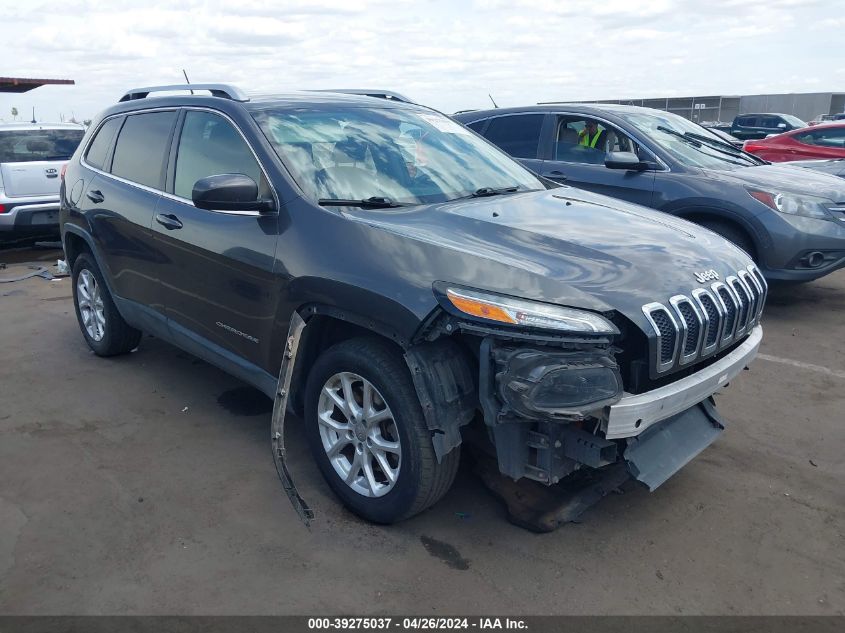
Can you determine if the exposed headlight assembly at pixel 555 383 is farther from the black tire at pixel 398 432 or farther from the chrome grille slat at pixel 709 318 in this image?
the chrome grille slat at pixel 709 318

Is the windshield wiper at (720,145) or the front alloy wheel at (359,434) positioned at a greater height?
the windshield wiper at (720,145)

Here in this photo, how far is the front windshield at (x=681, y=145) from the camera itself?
6.88 meters

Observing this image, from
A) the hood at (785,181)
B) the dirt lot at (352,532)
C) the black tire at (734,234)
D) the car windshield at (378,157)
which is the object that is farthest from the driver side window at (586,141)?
the dirt lot at (352,532)

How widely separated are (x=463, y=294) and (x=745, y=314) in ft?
4.67

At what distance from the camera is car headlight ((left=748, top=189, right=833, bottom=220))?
6285 mm

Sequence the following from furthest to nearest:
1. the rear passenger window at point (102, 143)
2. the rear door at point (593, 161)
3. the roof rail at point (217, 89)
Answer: the rear door at point (593, 161) < the rear passenger window at point (102, 143) < the roof rail at point (217, 89)

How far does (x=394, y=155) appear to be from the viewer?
153 inches

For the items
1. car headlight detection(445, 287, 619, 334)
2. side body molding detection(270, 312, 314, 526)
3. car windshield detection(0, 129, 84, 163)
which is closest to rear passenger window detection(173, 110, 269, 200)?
side body molding detection(270, 312, 314, 526)

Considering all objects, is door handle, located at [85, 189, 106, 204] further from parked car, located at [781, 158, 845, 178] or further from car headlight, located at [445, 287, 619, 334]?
parked car, located at [781, 158, 845, 178]

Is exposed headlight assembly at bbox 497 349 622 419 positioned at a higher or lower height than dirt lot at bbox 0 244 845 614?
higher

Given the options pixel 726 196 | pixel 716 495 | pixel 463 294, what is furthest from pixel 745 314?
pixel 726 196

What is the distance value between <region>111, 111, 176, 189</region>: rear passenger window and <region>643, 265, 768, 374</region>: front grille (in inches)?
119

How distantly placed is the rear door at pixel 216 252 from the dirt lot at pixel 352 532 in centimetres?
67

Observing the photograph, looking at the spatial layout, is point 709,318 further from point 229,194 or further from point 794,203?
point 794,203
